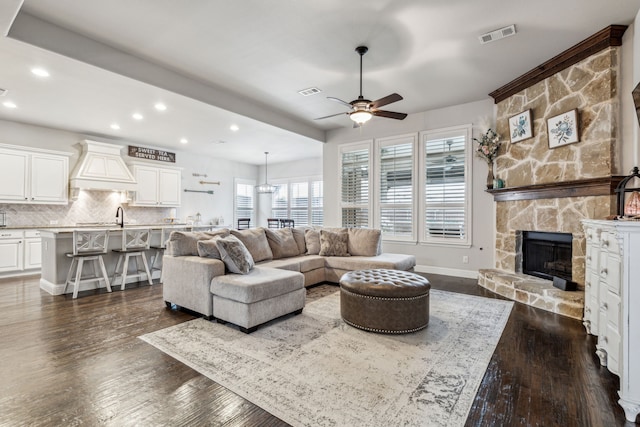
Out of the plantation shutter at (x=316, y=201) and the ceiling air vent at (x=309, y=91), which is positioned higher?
the ceiling air vent at (x=309, y=91)

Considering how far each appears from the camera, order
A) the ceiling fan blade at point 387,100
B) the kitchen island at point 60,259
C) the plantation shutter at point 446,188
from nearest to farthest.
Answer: the ceiling fan blade at point 387,100, the kitchen island at point 60,259, the plantation shutter at point 446,188

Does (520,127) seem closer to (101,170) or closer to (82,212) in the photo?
(101,170)

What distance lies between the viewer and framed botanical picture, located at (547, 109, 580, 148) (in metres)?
3.92

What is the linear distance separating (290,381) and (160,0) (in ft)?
11.4

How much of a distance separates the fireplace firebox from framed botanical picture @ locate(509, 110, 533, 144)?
1.44 metres

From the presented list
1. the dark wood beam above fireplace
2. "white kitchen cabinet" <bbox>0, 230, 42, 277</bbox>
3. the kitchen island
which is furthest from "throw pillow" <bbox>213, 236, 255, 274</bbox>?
"white kitchen cabinet" <bbox>0, 230, 42, 277</bbox>

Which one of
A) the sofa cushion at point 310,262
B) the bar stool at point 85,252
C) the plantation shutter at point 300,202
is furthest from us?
the plantation shutter at point 300,202

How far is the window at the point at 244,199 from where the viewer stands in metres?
10.7

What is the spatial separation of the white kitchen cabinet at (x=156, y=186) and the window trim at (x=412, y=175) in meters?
5.33

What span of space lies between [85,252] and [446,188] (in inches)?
234

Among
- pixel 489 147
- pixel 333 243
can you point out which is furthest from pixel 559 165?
pixel 333 243

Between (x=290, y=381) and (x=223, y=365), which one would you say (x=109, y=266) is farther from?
(x=290, y=381)

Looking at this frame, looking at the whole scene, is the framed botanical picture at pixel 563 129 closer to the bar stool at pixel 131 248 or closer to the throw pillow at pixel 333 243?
the throw pillow at pixel 333 243

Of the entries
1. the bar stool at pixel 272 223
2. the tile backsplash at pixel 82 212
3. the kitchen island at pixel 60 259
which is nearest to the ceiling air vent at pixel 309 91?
the kitchen island at pixel 60 259
